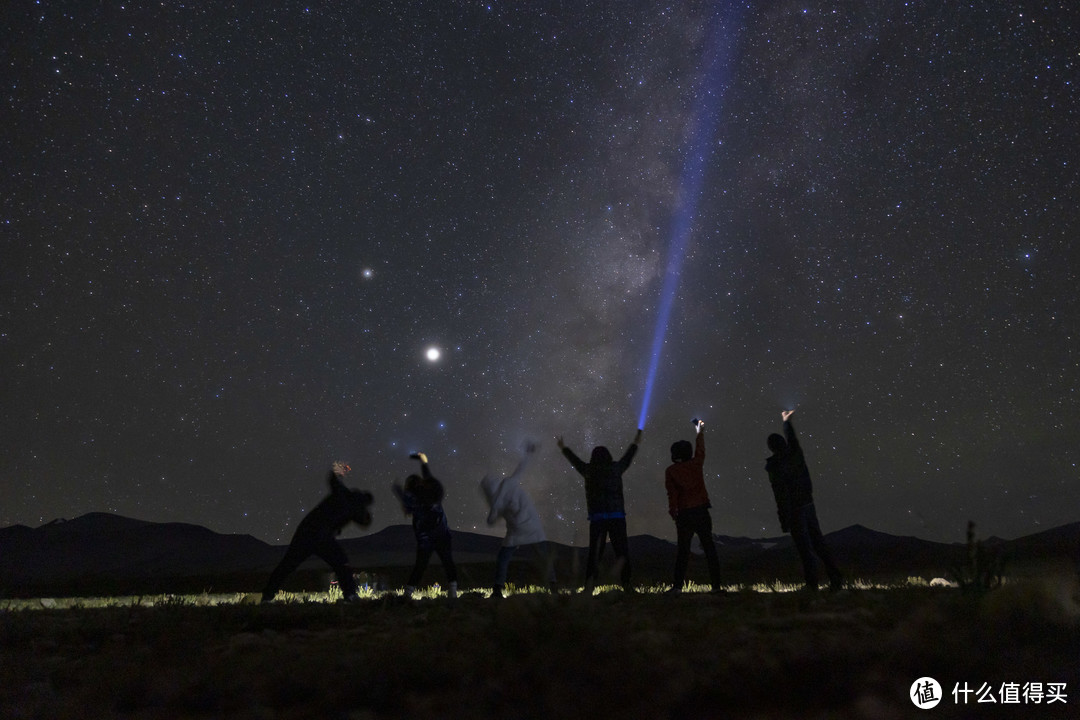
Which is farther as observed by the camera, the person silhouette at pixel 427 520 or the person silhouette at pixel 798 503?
the person silhouette at pixel 427 520

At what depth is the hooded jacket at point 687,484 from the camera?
25.0 feet

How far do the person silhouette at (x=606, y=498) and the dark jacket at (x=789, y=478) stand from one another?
1791 millimetres

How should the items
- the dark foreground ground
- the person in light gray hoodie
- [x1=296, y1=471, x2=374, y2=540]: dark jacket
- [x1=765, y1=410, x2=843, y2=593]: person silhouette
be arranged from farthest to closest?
the person in light gray hoodie
[x1=296, y1=471, x2=374, y2=540]: dark jacket
[x1=765, y1=410, x2=843, y2=593]: person silhouette
the dark foreground ground

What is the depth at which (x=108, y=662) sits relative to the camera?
354 centimetres

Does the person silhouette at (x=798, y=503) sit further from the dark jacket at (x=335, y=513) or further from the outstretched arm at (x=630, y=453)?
the dark jacket at (x=335, y=513)

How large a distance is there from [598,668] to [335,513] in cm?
550

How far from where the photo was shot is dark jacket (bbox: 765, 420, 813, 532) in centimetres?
707

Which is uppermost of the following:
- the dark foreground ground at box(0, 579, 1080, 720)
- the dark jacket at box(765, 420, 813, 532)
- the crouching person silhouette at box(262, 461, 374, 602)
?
the dark jacket at box(765, 420, 813, 532)

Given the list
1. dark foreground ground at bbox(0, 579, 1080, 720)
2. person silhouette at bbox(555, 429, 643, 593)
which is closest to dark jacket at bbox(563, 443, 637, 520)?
person silhouette at bbox(555, 429, 643, 593)

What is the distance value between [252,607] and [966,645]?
18.3 ft

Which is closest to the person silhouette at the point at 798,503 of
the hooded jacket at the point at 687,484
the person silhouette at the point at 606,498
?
the hooded jacket at the point at 687,484

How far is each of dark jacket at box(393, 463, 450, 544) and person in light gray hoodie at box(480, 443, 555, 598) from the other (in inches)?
24.2

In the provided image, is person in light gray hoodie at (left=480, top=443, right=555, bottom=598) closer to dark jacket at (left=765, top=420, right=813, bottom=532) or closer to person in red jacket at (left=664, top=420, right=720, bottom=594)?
person in red jacket at (left=664, top=420, right=720, bottom=594)

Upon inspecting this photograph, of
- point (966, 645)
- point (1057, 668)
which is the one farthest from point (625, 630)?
point (1057, 668)
